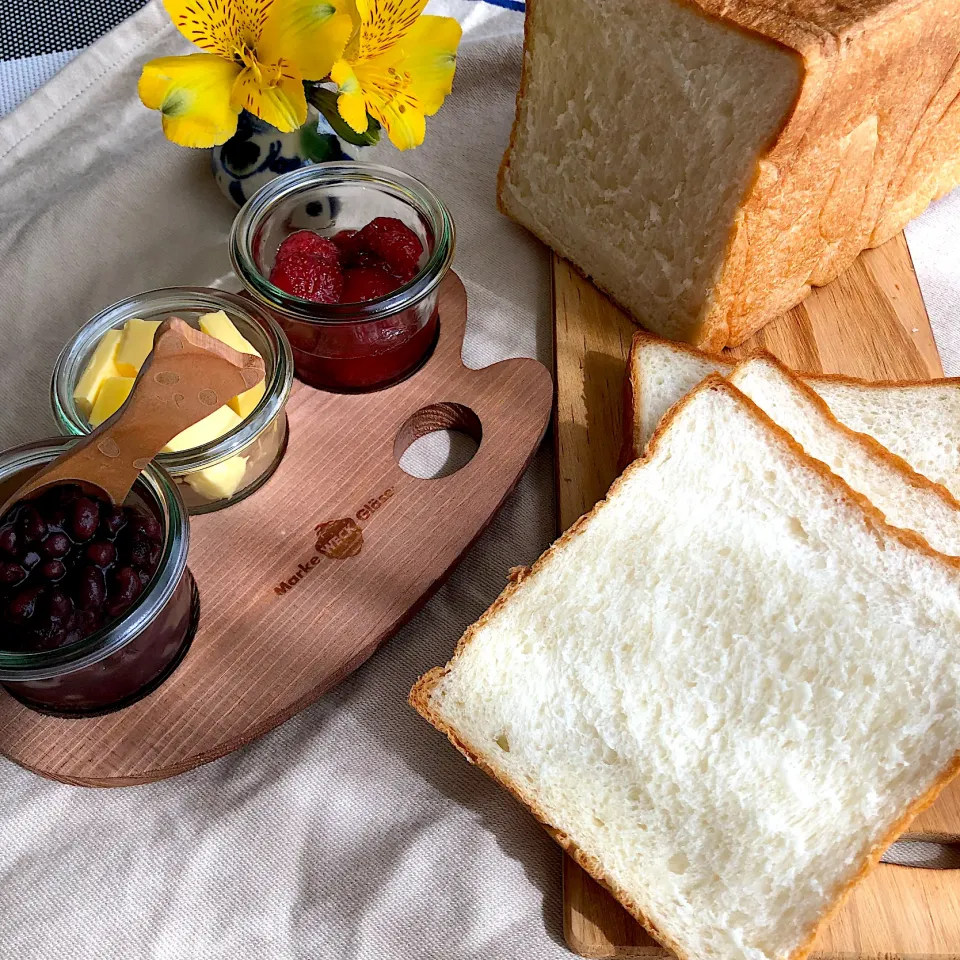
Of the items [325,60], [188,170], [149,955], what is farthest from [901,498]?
[188,170]

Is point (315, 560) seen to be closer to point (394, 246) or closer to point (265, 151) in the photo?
point (394, 246)

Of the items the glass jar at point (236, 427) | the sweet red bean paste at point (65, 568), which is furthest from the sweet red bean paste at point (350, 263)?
the sweet red bean paste at point (65, 568)

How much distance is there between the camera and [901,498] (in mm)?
1818

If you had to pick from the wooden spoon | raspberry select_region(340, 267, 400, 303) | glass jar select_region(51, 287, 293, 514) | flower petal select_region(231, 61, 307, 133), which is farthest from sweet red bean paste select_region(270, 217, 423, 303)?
the wooden spoon

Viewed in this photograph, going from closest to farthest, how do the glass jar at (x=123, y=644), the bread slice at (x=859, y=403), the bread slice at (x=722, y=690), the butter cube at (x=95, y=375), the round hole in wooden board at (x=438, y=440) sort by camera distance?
the glass jar at (x=123, y=644) < the bread slice at (x=722, y=690) < the butter cube at (x=95, y=375) < the bread slice at (x=859, y=403) < the round hole in wooden board at (x=438, y=440)

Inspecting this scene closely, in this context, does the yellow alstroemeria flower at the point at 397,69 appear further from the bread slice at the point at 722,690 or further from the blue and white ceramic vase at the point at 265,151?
the bread slice at the point at 722,690

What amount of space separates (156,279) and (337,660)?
1.23 meters

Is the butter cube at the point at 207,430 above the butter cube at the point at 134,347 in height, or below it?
below

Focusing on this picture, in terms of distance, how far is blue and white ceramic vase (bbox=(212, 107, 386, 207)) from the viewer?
7.45 feet

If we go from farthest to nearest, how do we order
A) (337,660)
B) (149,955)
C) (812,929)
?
(337,660), (149,955), (812,929)

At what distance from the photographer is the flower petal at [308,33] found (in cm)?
182

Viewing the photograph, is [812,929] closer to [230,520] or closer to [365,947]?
[365,947]

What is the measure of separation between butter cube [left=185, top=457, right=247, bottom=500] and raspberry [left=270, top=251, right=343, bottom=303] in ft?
1.18

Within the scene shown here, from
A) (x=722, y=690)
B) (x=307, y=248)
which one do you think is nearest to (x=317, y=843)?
(x=722, y=690)
